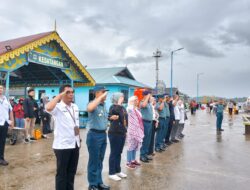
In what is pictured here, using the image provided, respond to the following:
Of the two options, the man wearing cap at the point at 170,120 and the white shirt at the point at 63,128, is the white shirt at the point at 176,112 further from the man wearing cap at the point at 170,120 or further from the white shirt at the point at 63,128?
the white shirt at the point at 63,128

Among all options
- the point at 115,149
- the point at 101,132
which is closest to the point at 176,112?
the point at 115,149

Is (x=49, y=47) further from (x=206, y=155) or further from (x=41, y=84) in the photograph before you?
(x=206, y=155)

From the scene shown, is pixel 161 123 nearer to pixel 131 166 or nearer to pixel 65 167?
pixel 131 166

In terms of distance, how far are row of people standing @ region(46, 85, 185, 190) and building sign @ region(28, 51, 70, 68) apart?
589cm

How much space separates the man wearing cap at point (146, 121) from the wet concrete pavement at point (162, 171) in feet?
1.17

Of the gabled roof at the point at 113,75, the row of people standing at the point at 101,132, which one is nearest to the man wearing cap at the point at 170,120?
the row of people standing at the point at 101,132

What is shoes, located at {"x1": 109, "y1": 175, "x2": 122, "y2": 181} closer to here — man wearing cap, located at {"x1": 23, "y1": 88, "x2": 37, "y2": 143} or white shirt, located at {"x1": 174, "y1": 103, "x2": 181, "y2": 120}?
white shirt, located at {"x1": 174, "y1": 103, "x2": 181, "y2": 120}

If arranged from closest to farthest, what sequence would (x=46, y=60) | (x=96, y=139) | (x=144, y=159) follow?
(x=96, y=139) → (x=144, y=159) → (x=46, y=60)

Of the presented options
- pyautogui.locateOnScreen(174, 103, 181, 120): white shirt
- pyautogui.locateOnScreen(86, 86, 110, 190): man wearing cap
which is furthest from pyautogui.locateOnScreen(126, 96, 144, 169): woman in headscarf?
pyautogui.locateOnScreen(174, 103, 181, 120): white shirt

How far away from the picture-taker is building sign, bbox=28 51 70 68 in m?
10.8

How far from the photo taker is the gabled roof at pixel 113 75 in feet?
74.9

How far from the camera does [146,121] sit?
21.2 ft

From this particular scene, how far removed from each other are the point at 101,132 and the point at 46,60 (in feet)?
27.1

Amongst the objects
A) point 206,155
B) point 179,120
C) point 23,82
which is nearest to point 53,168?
point 206,155
